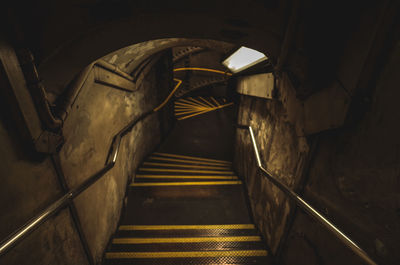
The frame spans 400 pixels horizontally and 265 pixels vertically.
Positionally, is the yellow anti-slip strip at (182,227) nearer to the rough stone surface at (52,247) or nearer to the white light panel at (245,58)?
the rough stone surface at (52,247)

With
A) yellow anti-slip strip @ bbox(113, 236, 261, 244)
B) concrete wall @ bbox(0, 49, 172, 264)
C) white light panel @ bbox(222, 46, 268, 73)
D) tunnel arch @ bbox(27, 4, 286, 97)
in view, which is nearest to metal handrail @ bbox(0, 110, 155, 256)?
concrete wall @ bbox(0, 49, 172, 264)

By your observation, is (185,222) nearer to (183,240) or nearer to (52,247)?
(183,240)

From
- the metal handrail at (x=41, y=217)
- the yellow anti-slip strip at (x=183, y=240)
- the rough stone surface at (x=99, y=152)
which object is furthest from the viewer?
the yellow anti-slip strip at (x=183, y=240)

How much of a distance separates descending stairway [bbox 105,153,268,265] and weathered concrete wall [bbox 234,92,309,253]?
0.35 metres

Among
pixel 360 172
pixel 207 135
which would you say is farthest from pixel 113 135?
pixel 207 135

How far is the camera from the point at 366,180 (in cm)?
102

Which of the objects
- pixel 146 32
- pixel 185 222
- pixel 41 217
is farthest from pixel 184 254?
pixel 146 32

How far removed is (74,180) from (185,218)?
1.82 meters

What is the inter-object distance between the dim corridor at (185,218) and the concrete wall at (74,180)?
1.06ft

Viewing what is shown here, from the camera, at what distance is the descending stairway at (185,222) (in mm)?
2330

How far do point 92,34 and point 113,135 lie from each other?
5.35 ft

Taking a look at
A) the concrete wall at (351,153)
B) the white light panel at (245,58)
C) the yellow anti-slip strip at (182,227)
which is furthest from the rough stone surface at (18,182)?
the white light panel at (245,58)

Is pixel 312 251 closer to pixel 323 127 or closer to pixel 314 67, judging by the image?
pixel 323 127

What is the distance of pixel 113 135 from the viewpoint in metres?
2.63
